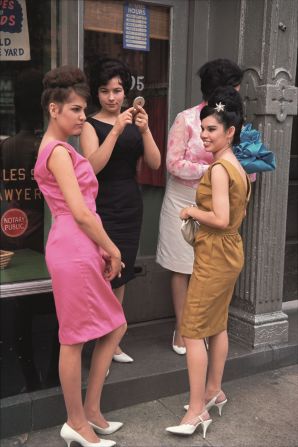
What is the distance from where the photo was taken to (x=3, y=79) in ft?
11.6

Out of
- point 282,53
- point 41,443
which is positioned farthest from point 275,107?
point 41,443

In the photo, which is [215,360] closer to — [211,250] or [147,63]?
[211,250]

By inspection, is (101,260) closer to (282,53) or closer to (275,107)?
(275,107)

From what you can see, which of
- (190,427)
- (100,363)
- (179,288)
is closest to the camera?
(100,363)

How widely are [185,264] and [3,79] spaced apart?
165cm

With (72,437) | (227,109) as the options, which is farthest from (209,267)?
(72,437)

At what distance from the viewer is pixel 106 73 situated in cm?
323

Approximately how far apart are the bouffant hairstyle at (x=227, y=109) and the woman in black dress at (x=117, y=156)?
38cm

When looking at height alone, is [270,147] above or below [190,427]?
above

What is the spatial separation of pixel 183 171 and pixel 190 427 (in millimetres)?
1528

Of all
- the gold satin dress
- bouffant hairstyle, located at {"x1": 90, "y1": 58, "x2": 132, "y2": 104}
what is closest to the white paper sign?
bouffant hairstyle, located at {"x1": 90, "y1": 58, "x2": 132, "y2": 104}

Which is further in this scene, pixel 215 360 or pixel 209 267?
pixel 215 360

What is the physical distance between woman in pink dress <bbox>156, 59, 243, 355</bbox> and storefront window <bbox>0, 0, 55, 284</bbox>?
83 centimetres

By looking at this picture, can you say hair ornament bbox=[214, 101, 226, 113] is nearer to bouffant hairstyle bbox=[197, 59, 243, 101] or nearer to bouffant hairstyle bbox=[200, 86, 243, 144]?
bouffant hairstyle bbox=[200, 86, 243, 144]
